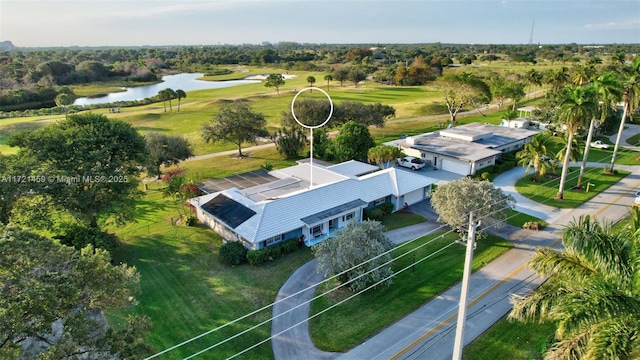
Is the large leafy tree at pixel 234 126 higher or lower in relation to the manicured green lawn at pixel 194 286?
higher

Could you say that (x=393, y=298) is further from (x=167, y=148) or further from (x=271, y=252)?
(x=167, y=148)

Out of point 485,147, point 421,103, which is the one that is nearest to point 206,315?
point 485,147

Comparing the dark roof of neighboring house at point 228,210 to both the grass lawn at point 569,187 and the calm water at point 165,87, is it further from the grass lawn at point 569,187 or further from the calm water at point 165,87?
the calm water at point 165,87

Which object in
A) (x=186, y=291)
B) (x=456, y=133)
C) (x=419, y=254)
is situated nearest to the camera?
(x=186, y=291)

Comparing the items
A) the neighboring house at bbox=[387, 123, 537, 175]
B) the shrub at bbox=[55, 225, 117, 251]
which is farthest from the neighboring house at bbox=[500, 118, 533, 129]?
the shrub at bbox=[55, 225, 117, 251]

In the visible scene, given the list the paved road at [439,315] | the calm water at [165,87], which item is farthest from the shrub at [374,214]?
the calm water at [165,87]

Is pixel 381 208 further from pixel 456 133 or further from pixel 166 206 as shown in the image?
pixel 456 133

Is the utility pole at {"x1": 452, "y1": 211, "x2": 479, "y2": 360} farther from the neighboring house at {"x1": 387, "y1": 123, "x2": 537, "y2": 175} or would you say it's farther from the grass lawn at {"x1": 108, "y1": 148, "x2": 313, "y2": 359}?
the neighboring house at {"x1": 387, "y1": 123, "x2": 537, "y2": 175}
